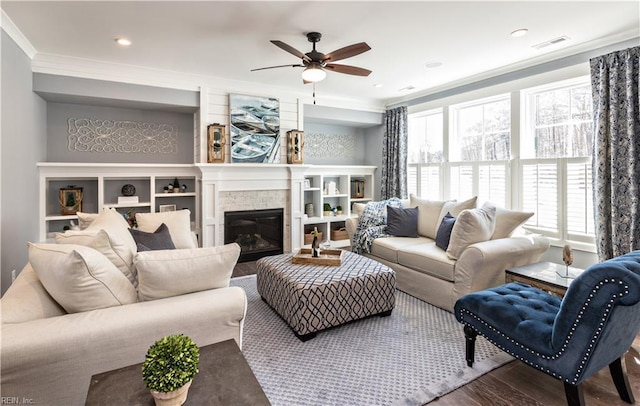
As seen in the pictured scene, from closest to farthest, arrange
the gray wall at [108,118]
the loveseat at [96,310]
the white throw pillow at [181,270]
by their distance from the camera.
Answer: the loveseat at [96,310] < the white throw pillow at [181,270] < the gray wall at [108,118]

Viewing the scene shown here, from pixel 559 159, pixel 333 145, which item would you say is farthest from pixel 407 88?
pixel 559 159

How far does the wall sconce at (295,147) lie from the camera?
5141 millimetres

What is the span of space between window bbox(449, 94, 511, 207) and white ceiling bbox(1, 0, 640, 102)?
578 mm

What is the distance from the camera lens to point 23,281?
1619 mm

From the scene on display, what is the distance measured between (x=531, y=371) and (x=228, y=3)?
11.3ft

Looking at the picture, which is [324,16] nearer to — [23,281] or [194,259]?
[194,259]

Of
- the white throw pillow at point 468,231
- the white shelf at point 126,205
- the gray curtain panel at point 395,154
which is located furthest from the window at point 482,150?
the white shelf at point 126,205

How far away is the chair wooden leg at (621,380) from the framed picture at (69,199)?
17.6 ft

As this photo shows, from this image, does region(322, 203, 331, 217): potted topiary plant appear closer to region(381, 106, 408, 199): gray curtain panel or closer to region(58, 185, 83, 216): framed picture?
region(381, 106, 408, 199): gray curtain panel

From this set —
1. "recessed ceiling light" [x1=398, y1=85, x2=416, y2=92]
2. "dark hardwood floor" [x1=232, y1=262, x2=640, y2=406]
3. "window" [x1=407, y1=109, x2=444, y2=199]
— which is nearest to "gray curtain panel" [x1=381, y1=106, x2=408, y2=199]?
"window" [x1=407, y1=109, x2=444, y2=199]

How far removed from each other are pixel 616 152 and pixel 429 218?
1.90 m

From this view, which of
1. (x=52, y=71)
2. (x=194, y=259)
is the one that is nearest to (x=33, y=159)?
(x=52, y=71)

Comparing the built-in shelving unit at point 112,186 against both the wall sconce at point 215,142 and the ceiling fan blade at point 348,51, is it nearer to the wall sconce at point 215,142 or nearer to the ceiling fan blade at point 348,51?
the wall sconce at point 215,142

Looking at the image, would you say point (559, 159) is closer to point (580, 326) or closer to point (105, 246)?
point (580, 326)
